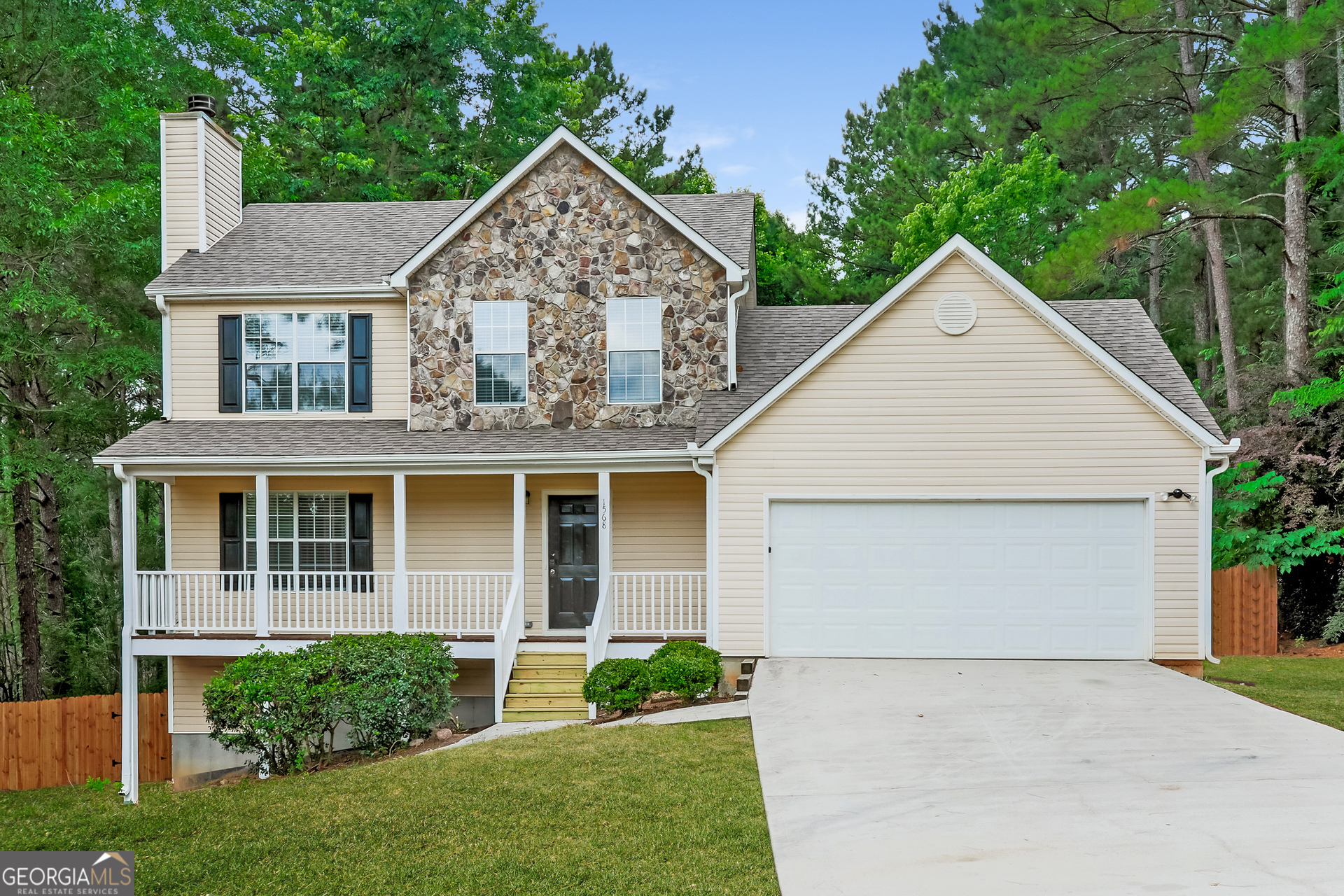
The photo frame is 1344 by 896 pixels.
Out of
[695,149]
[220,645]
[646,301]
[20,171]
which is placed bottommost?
[220,645]

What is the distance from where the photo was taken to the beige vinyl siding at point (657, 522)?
14188mm

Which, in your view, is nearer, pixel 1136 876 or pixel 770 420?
pixel 1136 876

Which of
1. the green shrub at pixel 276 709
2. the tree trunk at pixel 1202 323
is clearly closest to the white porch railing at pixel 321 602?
the green shrub at pixel 276 709

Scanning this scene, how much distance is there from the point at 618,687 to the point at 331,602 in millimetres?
5052

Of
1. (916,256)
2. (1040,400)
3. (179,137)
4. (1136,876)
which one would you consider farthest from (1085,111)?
(1136,876)

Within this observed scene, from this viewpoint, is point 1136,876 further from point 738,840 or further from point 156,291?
point 156,291

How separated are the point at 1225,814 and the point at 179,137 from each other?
16232 millimetres

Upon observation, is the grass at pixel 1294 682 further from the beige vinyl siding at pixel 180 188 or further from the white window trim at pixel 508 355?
the beige vinyl siding at pixel 180 188

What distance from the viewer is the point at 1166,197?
762 inches

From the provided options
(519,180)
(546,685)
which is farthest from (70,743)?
(519,180)

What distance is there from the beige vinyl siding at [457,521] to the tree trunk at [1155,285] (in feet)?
74.1

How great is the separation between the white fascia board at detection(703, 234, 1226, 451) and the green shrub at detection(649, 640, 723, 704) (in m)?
2.63

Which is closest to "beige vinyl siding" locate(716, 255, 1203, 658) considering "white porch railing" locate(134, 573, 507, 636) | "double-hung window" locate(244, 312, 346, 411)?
"white porch railing" locate(134, 573, 507, 636)

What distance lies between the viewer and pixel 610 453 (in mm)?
12773
